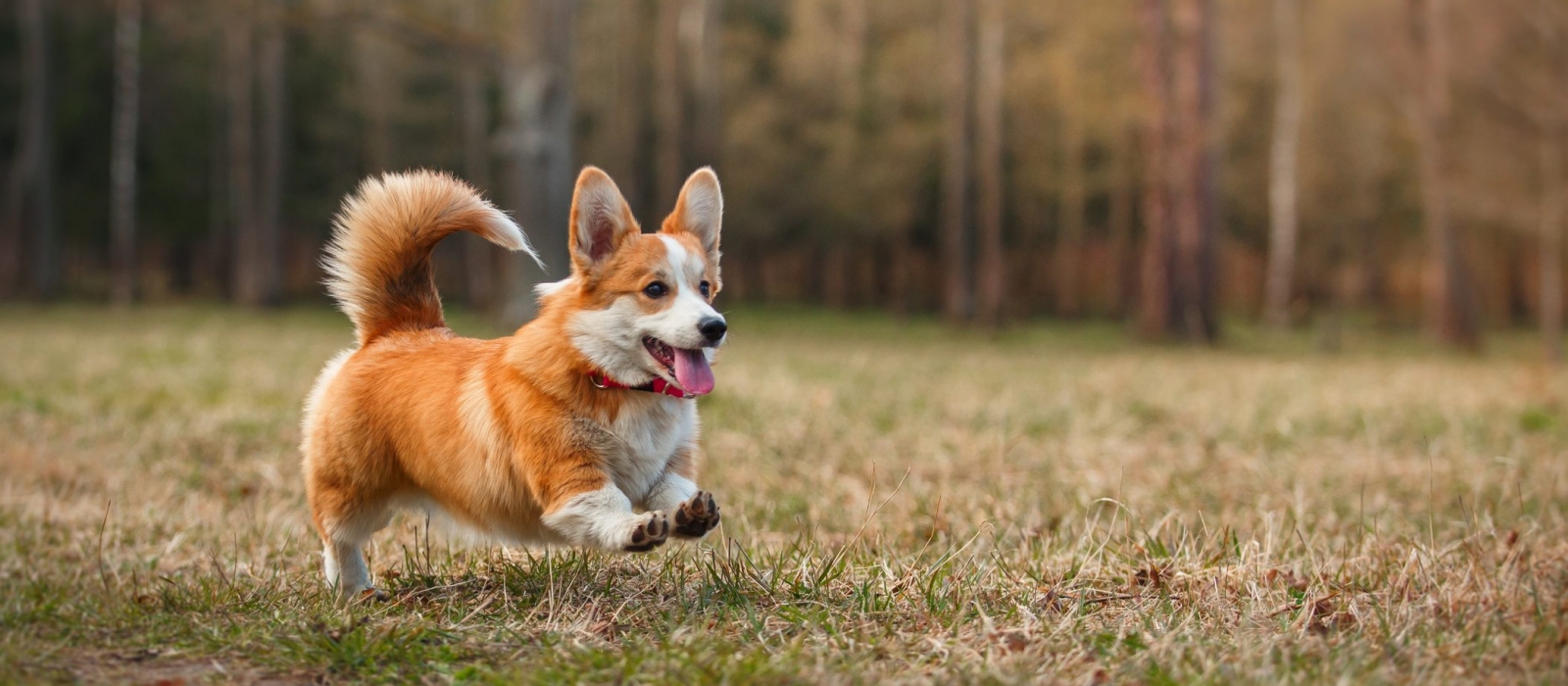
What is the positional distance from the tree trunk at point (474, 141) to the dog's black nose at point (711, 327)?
28.7 m

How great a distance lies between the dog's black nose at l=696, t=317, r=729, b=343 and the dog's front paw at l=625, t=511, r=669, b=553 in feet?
1.39

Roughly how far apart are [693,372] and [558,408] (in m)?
0.34

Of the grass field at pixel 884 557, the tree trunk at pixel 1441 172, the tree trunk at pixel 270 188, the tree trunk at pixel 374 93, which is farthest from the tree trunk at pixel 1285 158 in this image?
the tree trunk at pixel 270 188

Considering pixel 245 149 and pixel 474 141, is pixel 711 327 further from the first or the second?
pixel 474 141

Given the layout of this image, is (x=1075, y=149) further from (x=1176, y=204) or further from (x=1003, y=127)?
(x=1176, y=204)

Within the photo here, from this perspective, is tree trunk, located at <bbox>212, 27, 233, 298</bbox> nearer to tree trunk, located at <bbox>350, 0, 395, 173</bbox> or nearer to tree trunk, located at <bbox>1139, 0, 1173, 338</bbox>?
tree trunk, located at <bbox>350, 0, 395, 173</bbox>

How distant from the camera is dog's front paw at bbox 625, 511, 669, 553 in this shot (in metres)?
2.76

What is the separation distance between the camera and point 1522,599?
10.2ft

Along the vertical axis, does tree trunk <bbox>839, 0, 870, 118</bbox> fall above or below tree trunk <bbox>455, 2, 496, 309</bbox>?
above

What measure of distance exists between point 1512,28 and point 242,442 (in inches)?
794

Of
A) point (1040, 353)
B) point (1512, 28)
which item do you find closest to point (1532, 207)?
point (1512, 28)

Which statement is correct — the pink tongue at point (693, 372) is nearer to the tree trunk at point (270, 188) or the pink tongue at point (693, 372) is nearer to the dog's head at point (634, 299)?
the dog's head at point (634, 299)

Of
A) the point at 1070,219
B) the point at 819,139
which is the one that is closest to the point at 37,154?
the point at 819,139

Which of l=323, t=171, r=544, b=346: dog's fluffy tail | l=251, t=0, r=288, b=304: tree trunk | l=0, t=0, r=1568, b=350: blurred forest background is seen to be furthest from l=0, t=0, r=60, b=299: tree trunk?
l=323, t=171, r=544, b=346: dog's fluffy tail
